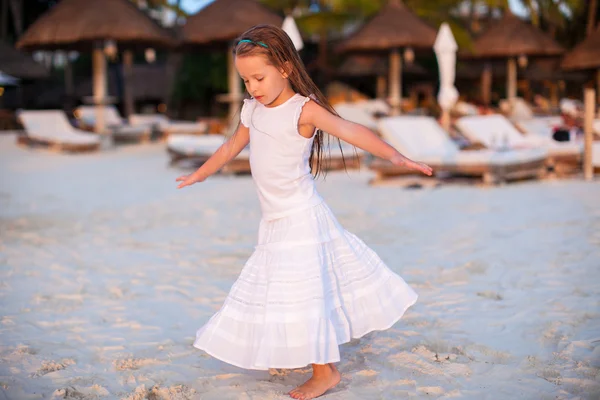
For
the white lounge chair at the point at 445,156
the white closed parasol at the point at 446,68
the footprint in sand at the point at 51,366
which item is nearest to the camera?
the footprint in sand at the point at 51,366

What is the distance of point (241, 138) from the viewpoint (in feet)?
9.31

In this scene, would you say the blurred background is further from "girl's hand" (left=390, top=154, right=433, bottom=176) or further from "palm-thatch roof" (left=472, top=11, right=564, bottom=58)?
"girl's hand" (left=390, top=154, right=433, bottom=176)

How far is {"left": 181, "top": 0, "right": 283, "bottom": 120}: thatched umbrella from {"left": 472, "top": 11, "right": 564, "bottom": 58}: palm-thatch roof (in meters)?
6.21

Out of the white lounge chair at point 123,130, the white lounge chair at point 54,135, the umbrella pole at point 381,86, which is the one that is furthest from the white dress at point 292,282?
the umbrella pole at point 381,86

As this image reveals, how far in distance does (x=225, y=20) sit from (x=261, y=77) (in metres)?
12.7

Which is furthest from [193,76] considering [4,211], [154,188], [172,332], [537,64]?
[172,332]

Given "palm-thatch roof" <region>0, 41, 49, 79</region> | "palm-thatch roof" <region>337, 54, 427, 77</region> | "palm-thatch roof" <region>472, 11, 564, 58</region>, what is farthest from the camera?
"palm-thatch roof" <region>337, 54, 427, 77</region>

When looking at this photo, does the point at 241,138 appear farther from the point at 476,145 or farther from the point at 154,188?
the point at 476,145

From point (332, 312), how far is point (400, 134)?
22.5ft

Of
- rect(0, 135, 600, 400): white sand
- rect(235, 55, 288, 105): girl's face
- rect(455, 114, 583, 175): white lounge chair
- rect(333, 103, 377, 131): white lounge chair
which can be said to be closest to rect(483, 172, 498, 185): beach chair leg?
rect(0, 135, 600, 400): white sand

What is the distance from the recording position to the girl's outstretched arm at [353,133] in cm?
247

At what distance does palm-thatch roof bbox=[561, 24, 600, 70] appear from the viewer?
13.1m

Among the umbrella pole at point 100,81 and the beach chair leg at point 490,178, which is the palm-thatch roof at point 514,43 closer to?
the umbrella pole at point 100,81

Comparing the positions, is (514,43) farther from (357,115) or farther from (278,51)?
(278,51)
